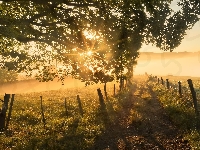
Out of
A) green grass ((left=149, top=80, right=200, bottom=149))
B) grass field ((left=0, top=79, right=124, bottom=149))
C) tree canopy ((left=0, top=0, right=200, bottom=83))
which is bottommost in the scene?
grass field ((left=0, top=79, right=124, bottom=149))

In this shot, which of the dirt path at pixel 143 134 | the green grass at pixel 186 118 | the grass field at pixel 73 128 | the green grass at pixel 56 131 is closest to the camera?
the green grass at pixel 186 118

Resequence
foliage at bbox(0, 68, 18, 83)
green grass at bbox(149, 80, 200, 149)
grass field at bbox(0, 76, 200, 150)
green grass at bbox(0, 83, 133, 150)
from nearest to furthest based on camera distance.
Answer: green grass at bbox(149, 80, 200, 149) → grass field at bbox(0, 76, 200, 150) → green grass at bbox(0, 83, 133, 150) → foliage at bbox(0, 68, 18, 83)

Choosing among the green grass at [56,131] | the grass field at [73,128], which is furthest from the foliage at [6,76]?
the grass field at [73,128]

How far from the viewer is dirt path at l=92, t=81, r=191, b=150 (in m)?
11.9

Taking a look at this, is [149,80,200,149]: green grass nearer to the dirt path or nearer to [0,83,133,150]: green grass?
the dirt path

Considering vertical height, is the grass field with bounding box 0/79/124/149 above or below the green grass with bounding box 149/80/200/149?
below

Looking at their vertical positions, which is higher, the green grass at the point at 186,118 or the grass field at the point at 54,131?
the green grass at the point at 186,118

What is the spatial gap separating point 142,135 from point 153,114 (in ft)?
15.8

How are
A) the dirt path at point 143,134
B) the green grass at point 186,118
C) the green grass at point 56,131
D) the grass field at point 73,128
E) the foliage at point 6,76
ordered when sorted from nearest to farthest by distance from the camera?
1. the green grass at point 186,118
2. the dirt path at point 143,134
3. the grass field at point 73,128
4. the green grass at point 56,131
5. the foliage at point 6,76

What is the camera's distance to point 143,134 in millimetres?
13727

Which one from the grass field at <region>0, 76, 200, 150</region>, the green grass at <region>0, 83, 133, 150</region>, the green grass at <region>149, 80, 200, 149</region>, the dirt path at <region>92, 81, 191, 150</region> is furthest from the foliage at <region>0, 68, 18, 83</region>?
the green grass at <region>149, 80, 200, 149</region>

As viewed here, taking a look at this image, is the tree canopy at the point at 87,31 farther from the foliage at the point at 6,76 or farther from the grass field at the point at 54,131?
the foliage at the point at 6,76

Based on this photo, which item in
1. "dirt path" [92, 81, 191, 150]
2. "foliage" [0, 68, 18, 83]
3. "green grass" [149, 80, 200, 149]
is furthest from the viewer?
"foliage" [0, 68, 18, 83]

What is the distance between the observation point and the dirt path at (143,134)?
1188 centimetres
